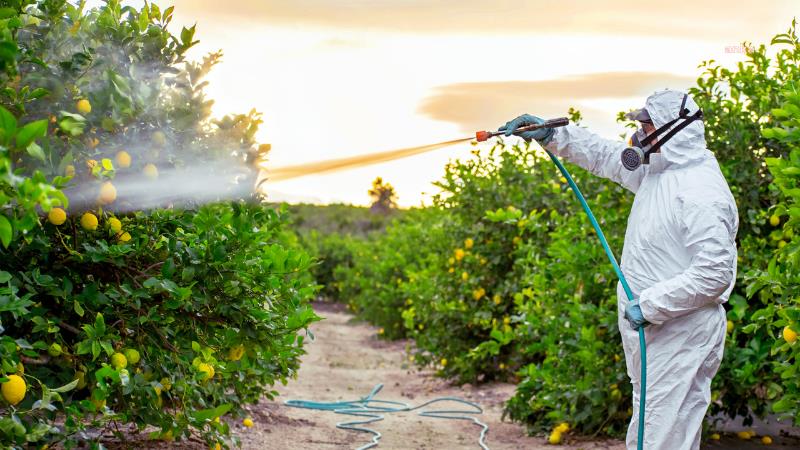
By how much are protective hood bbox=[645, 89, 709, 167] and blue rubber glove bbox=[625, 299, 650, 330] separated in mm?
703

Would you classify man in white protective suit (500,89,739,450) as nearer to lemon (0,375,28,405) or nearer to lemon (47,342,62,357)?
lemon (47,342,62,357)

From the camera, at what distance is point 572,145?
4.58 metres

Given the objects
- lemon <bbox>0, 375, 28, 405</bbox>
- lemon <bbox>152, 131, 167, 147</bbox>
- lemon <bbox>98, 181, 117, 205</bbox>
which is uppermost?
lemon <bbox>152, 131, 167, 147</bbox>

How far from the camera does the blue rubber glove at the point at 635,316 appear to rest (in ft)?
12.6

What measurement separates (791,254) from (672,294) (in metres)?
0.61

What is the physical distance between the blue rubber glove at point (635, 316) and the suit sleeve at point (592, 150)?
0.82 meters

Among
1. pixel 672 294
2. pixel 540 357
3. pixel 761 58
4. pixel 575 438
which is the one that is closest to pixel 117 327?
pixel 672 294

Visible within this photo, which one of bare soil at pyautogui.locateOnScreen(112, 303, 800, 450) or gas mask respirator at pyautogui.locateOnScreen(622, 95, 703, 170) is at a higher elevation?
gas mask respirator at pyautogui.locateOnScreen(622, 95, 703, 170)

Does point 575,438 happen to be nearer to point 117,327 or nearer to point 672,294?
point 672,294

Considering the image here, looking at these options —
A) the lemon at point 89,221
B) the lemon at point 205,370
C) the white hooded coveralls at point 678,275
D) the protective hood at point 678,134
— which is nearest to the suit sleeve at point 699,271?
the white hooded coveralls at point 678,275

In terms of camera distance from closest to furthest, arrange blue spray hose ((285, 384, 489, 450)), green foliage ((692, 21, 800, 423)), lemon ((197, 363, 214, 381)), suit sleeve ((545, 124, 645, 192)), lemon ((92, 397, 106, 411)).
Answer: lemon ((92, 397, 106, 411)) < lemon ((197, 363, 214, 381)) < suit sleeve ((545, 124, 645, 192)) < green foliage ((692, 21, 800, 423)) < blue spray hose ((285, 384, 489, 450))

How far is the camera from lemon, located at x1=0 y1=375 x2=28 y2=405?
2.86 m

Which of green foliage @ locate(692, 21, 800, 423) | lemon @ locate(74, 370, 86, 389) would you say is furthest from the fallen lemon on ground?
green foliage @ locate(692, 21, 800, 423)

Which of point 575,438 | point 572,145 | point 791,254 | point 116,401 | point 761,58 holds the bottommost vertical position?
point 575,438
